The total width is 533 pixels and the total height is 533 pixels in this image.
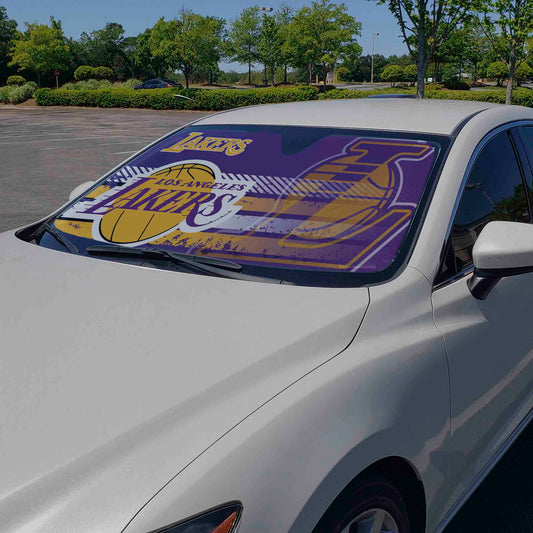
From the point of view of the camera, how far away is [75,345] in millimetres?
1858

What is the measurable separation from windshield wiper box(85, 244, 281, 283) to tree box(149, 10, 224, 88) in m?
57.4

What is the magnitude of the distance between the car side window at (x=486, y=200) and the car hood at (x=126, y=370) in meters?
0.50

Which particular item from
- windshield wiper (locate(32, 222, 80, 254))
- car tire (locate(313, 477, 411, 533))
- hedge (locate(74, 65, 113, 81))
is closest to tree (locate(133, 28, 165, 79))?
hedge (locate(74, 65, 113, 81))

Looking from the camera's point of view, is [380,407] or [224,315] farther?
[224,315]

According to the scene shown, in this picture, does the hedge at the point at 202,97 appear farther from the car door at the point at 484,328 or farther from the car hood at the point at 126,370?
the car hood at the point at 126,370

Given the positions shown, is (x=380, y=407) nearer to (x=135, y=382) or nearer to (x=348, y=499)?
(x=348, y=499)

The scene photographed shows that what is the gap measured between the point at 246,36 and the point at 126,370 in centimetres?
7112

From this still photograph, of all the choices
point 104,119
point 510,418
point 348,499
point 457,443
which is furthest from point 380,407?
point 104,119

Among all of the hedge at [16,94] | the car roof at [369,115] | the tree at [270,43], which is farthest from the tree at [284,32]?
the car roof at [369,115]

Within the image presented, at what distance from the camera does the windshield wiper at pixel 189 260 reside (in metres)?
2.23

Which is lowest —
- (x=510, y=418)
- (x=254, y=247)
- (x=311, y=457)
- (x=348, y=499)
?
(x=510, y=418)

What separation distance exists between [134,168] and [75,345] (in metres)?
1.45

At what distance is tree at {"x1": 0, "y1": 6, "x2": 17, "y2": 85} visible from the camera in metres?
66.6

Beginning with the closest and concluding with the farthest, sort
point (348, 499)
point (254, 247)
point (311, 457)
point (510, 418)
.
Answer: point (311, 457)
point (348, 499)
point (254, 247)
point (510, 418)
